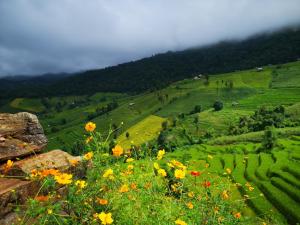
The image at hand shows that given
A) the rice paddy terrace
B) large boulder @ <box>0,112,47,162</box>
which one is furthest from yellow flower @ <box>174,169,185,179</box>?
the rice paddy terrace

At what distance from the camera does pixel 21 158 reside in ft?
49.1

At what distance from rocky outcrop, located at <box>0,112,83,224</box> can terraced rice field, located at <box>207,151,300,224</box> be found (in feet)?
83.5

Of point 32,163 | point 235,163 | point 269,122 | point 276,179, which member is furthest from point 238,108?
point 32,163

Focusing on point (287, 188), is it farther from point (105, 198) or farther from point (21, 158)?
point (105, 198)

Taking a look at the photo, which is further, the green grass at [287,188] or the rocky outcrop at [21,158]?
the green grass at [287,188]

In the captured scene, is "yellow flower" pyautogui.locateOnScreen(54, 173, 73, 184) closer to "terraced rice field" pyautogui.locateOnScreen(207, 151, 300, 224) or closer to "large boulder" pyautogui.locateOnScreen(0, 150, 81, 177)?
"large boulder" pyautogui.locateOnScreen(0, 150, 81, 177)

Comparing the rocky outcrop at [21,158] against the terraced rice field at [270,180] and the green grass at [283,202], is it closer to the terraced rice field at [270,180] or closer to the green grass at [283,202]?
the terraced rice field at [270,180]

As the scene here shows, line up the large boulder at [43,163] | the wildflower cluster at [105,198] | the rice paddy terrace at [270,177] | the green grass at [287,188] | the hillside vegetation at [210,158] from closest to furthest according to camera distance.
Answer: the wildflower cluster at [105,198] → the hillside vegetation at [210,158] → the large boulder at [43,163] → the rice paddy terrace at [270,177] → the green grass at [287,188]

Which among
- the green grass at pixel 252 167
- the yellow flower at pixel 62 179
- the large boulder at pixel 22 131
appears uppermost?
the yellow flower at pixel 62 179

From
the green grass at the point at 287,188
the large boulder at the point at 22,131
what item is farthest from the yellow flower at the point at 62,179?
the green grass at the point at 287,188

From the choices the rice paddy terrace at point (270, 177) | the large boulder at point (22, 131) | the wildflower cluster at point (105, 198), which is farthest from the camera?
the rice paddy terrace at point (270, 177)

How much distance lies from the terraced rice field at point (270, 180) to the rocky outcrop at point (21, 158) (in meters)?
25.4

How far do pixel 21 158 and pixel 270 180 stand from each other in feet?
165

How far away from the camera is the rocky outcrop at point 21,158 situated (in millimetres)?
11016
